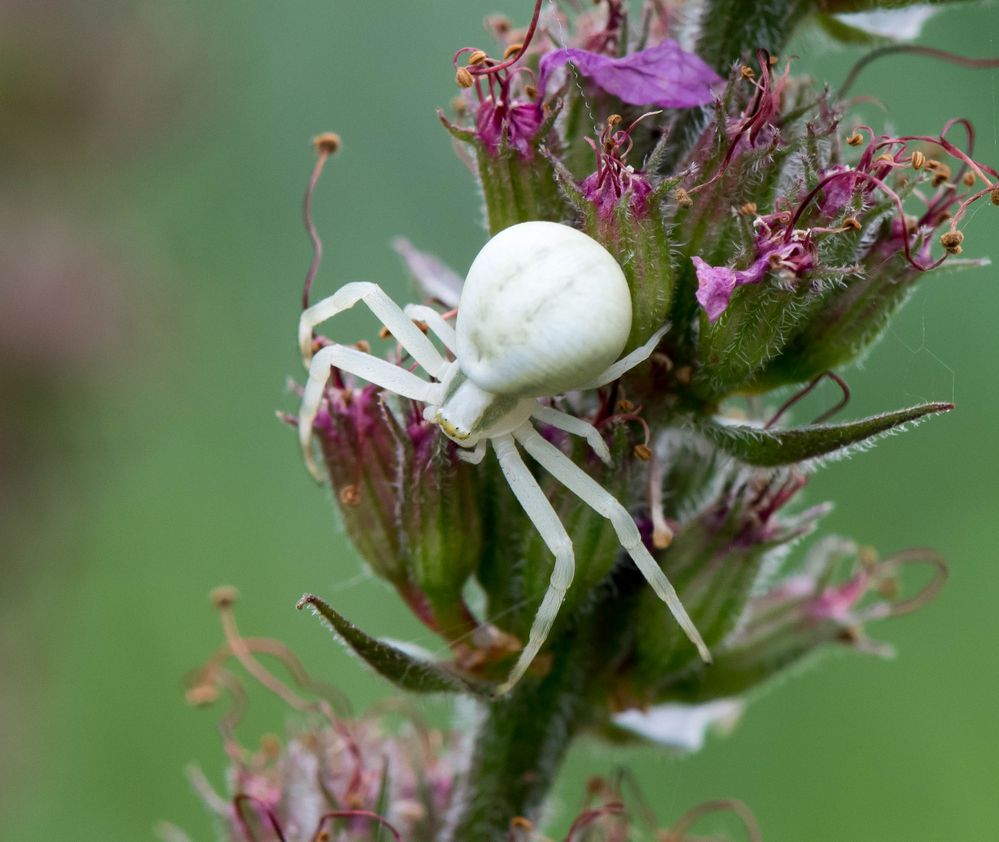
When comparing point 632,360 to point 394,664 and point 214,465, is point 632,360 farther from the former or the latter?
point 214,465

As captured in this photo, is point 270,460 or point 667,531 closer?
point 667,531

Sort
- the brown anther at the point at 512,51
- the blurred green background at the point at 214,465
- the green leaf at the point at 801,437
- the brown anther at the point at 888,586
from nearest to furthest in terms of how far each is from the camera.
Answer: the green leaf at the point at 801,437, the brown anther at the point at 512,51, the brown anther at the point at 888,586, the blurred green background at the point at 214,465

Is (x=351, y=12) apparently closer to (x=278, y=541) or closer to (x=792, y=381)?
(x=278, y=541)

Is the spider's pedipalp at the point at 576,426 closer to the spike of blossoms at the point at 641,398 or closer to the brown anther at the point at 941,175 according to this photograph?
the spike of blossoms at the point at 641,398

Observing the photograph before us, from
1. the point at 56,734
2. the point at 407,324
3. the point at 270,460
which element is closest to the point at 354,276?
the point at 270,460

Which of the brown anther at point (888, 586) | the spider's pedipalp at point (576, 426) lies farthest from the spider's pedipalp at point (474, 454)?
the brown anther at point (888, 586)

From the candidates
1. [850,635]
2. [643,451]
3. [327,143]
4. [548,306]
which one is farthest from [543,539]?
[327,143]
